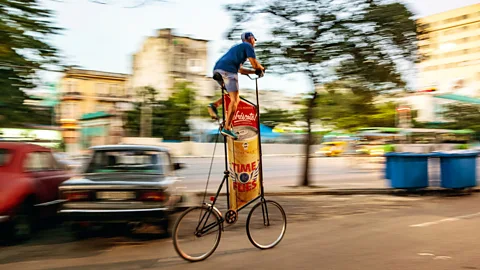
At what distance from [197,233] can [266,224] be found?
A: 1.16 metres

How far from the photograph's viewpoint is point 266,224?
717cm

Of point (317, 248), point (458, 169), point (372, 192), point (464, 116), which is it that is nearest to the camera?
point (317, 248)

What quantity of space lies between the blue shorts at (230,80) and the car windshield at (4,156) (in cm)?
368

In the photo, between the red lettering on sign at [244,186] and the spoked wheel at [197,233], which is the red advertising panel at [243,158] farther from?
the spoked wheel at [197,233]

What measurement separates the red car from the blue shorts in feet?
11.4

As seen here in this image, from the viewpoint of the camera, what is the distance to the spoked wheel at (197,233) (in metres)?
6.21

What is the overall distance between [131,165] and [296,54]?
7.34 m

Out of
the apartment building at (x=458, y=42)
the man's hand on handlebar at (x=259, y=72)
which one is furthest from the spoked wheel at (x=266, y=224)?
the apartment building at (x=458, y=42)

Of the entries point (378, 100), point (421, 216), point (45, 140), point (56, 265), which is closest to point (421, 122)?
point (378, 100)

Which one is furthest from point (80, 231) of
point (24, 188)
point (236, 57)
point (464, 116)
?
point (464, 116)

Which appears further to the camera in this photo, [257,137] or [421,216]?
[421,216]

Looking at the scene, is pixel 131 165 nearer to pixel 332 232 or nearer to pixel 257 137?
pixel 257 137

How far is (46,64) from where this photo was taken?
9625mm

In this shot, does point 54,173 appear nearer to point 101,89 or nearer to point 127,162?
point 127,162
